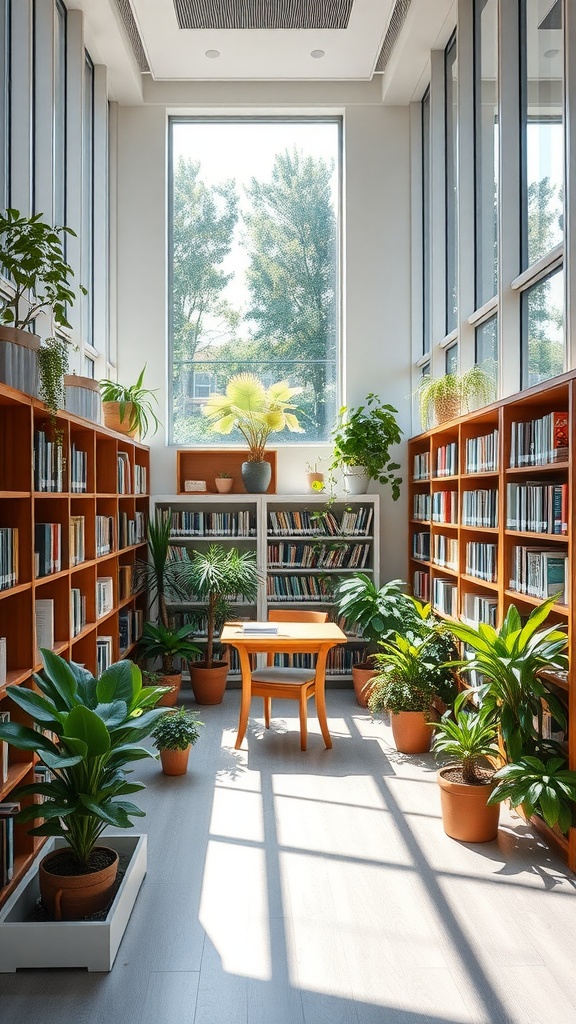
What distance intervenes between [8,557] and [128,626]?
3.06 meters

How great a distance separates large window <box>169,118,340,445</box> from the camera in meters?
7.83

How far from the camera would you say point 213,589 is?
6.50 m

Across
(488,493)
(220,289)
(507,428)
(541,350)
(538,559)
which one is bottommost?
(538,559)

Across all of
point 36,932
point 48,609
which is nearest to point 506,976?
point 36,932

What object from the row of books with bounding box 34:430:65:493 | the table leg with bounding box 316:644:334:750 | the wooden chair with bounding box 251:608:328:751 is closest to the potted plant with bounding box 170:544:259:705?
the wooden chair with bounding box 251:608:328:751

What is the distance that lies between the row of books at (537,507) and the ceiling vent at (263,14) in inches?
173

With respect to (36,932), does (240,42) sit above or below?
above

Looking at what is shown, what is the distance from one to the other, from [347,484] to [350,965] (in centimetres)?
497

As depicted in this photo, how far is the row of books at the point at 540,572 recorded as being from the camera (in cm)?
392

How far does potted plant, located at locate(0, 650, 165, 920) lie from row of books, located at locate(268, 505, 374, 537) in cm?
415

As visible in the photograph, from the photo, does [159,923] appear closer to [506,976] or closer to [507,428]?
[506,976]

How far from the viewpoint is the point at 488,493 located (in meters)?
4.95

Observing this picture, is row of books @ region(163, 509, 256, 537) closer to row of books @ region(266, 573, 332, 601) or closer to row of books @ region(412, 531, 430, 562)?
row of books @ region(266, 573, 332, 601)

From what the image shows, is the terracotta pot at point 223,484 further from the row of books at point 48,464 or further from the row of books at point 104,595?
the row of books at point 48,464
